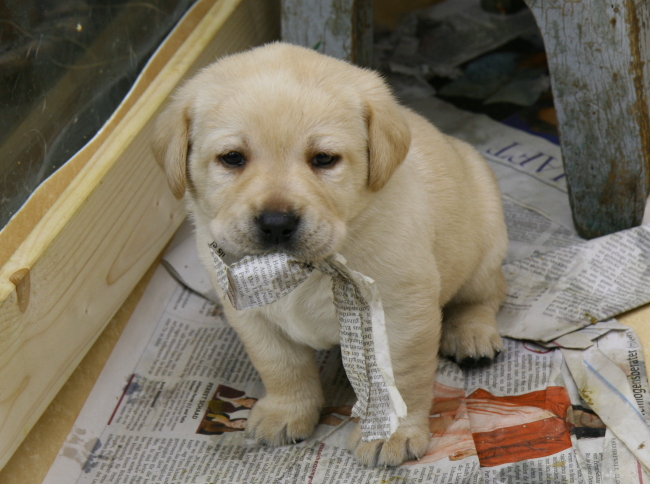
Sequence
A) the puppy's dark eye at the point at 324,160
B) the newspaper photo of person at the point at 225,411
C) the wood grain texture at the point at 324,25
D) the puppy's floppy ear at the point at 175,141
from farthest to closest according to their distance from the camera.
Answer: the wood grain texture at the point at 324,25 < the newspaper photo of person at the point at 225,411 < the puppy's floppy ear at the point at 175,141 < the puppy's dark eye at the point at 324,160

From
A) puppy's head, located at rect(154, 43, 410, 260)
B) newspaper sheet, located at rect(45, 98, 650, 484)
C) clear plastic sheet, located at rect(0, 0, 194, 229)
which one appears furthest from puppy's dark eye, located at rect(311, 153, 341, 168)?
clear plastic sheet, located at rect(0, 0, 194, 229)

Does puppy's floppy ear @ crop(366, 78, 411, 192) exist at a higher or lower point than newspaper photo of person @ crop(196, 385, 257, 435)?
higher

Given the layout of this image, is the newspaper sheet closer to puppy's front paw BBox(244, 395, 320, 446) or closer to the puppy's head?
puppy's front paw BBox(244, 395, 320, 446)

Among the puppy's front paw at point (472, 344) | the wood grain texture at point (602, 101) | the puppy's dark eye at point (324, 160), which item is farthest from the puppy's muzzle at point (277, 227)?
the wood grain texture at point (602, 101)

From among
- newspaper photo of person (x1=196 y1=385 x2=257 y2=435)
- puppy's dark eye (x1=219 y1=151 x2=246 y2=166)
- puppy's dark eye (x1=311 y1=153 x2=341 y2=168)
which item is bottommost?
newspaper photo of person (x1=196 y1=385 x2=257 y2=435)

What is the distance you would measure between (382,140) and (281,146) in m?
0.29

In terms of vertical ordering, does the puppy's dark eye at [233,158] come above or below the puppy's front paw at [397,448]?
above

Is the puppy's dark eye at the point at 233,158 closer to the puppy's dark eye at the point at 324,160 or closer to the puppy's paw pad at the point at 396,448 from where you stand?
the puppy's dark eye at the point at 324,160

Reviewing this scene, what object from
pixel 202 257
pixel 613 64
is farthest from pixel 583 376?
pixel 202 257

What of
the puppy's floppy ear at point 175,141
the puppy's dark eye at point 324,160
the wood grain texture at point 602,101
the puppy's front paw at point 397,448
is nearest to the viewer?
the puppy's dark eye at point 324,160

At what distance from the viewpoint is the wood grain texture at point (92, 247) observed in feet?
7.48

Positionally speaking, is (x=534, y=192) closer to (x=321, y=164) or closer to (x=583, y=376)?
(x=583, y=376)

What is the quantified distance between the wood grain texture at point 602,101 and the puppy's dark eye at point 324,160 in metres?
1.30

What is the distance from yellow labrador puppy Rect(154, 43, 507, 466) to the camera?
179 cm
